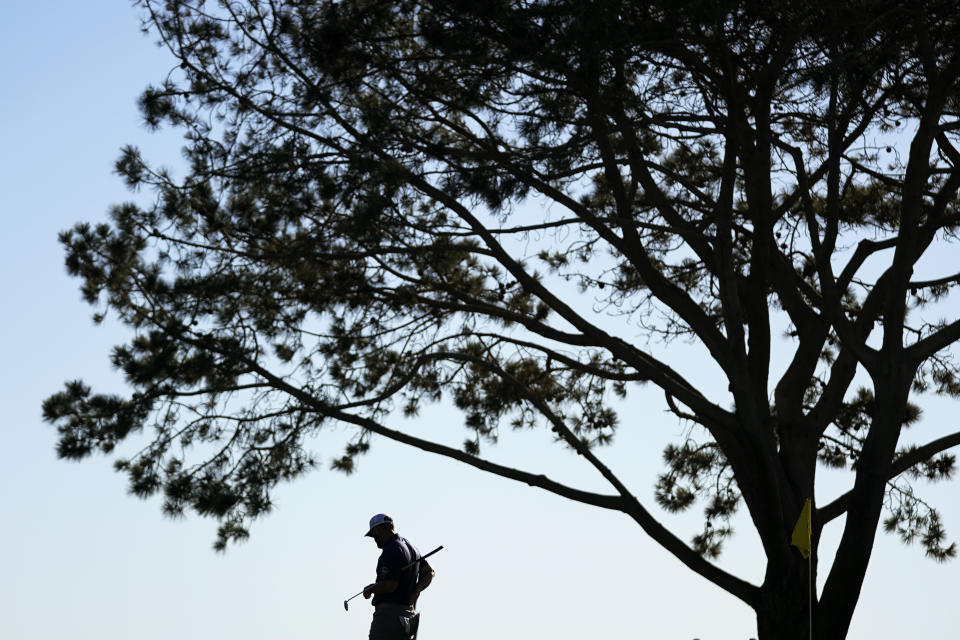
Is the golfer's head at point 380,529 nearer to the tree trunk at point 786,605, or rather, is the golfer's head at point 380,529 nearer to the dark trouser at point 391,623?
the dark trouser at point 391,623

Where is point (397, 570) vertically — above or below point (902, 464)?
below

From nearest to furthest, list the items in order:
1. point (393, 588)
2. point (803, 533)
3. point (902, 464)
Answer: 1. point (393, 588)
2. point (803, 533)
3. point (902, 464)

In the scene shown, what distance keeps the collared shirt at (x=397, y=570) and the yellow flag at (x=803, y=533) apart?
8.32 feet

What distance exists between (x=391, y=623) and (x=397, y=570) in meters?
0.33

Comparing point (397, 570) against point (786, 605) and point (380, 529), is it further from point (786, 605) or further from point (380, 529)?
point (786, 605)

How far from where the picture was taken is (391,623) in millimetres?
7902

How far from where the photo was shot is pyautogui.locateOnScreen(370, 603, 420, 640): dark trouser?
25.9 feet

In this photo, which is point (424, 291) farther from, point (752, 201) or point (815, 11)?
point (815, 11)

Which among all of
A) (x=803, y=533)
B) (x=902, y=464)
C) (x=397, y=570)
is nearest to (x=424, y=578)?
(x=397, y=570)

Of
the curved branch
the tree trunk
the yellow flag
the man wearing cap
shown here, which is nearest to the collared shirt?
the man wearing cap

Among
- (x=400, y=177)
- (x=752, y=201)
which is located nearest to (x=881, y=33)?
(x=752, y=201)

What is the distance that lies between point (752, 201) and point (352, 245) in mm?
3022

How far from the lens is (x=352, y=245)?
927 cm

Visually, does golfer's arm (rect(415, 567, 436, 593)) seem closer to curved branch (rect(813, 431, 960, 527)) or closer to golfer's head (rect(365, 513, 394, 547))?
golfer's head (rect(365, 513, 394, 547))
